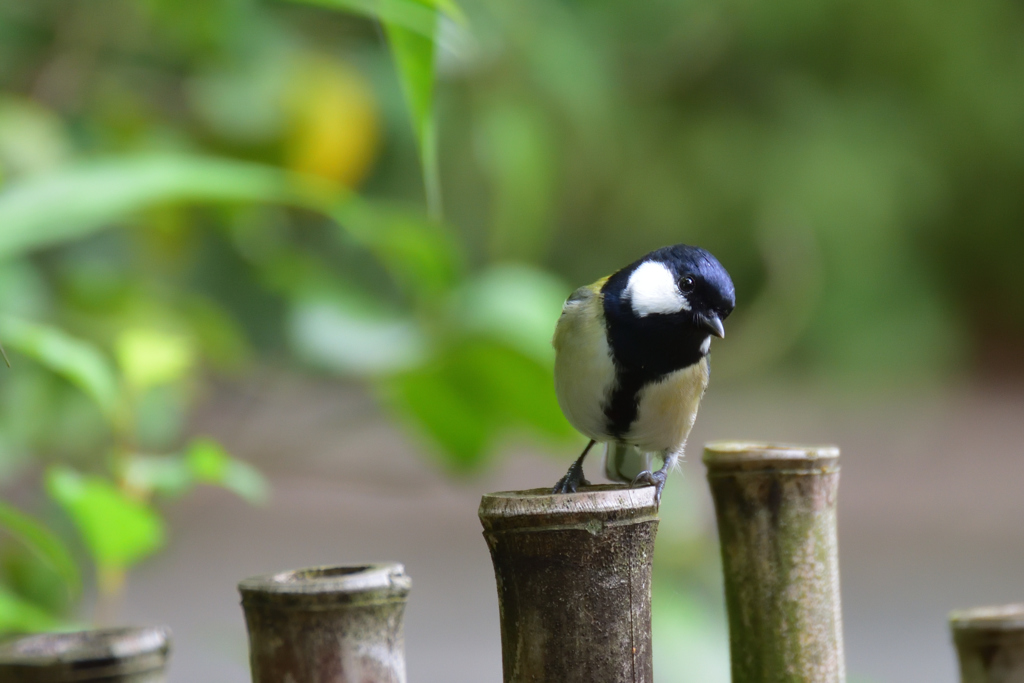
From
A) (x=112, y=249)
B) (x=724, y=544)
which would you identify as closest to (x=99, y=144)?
(x=112, y=249)

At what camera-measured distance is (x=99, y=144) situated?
1355 mm

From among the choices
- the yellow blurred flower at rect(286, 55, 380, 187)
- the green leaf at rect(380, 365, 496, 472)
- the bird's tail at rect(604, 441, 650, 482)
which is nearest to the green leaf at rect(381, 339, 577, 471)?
the green leaf at rect(380, 365, 496, 472)

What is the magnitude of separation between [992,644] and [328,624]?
1.15 ft

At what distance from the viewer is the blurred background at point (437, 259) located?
96 centimetres

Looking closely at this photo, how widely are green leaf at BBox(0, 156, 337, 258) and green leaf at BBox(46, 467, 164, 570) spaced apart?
180 millimetres

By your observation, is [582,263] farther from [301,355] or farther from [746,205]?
[301,355]

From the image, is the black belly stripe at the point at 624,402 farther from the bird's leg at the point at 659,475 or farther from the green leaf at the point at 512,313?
the green leaf at the point at 512,313

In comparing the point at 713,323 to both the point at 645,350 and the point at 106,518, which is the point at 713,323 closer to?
the point at 645,350

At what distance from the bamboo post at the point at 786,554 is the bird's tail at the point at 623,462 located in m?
0.24

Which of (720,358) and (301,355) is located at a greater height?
(720,358)

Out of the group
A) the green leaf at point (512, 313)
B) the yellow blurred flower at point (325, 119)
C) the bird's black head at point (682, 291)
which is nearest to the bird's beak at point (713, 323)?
the bird's black head at point (682, 291)

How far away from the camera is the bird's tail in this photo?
766mm

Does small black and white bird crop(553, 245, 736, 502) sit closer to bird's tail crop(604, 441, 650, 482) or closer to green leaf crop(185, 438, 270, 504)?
bird's tail crop(604, 441, 650, 482)

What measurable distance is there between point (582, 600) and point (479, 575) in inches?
112
